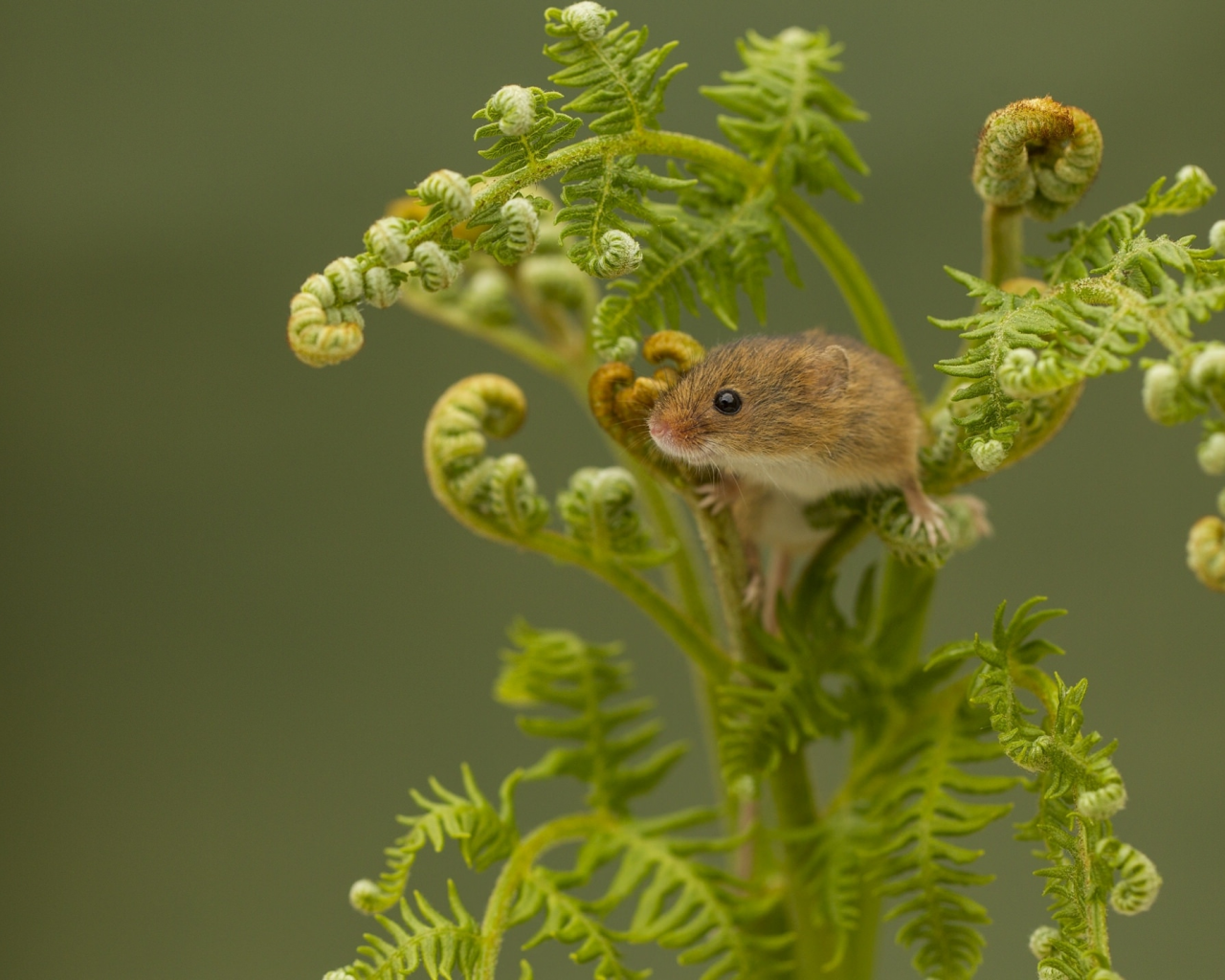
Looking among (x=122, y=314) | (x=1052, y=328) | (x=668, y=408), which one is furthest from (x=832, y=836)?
(x=122, y=314)

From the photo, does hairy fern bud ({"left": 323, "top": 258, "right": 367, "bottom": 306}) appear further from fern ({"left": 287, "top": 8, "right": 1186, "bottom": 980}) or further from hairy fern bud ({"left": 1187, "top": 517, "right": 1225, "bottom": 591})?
hairy fern bud ({"left": 1187, "top": 517, "right": 1225, "bottom": 591})

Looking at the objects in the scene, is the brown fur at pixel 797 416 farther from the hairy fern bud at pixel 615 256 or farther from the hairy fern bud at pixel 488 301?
the hairy fern bud at pixel 488 301

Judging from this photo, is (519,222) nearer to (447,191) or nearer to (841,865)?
(447,191)

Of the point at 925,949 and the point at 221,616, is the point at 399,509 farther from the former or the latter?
the point at 925,949

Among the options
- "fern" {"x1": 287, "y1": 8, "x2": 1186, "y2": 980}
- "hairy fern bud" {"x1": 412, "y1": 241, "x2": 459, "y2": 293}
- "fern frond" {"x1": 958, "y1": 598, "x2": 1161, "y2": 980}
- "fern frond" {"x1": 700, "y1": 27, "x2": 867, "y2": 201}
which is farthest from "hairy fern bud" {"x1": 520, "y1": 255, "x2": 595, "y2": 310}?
"fern frond" {"x1": 958, "y1": 598, "x2": 1161, "y2": 980}

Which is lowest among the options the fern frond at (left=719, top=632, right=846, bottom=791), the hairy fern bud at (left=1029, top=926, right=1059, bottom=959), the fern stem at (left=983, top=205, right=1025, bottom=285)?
the hairy fern bud at (left=1029, top=926, right=1059, bottom=959)
